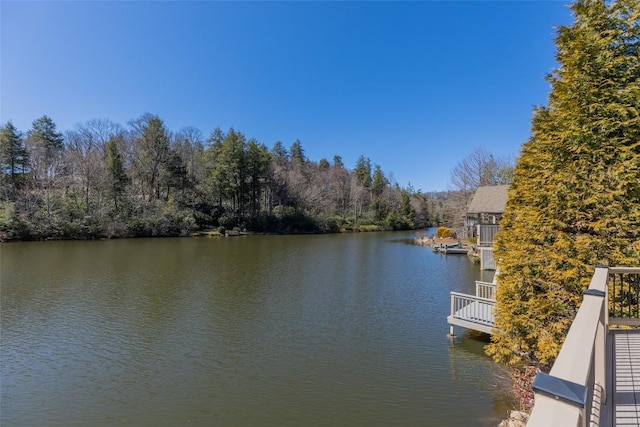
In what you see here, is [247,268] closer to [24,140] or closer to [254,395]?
[254,395]

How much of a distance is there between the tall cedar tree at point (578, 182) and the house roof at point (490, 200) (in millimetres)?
15581

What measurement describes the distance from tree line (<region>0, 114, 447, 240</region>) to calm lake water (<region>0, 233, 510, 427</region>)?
67.8 ft

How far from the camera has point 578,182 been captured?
5.07 meters

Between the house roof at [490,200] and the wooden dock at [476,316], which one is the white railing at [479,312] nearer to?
the wooden dock at [476,316]

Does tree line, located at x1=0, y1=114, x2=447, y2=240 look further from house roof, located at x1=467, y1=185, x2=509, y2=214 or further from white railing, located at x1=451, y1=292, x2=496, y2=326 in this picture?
white railing, located at x1=451, y1=292, x2=496, y2=326

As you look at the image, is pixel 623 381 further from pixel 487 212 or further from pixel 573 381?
pixel 487 212

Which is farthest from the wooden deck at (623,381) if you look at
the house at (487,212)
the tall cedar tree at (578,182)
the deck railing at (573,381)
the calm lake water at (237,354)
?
the house at (487,212)

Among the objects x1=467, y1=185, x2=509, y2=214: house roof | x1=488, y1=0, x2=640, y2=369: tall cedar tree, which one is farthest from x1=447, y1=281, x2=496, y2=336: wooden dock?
x1=467, y1=185, x2=509, y2=214: house roof

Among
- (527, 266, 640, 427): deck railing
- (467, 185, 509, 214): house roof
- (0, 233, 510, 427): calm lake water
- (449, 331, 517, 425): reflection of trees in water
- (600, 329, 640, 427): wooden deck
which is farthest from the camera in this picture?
(467, 185, 509, 214): house roof

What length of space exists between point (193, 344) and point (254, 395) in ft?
9.64

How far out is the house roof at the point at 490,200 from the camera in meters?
20.6

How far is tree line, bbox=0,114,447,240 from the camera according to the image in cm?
3275

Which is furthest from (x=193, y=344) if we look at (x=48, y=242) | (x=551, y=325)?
(x=48, y=242)

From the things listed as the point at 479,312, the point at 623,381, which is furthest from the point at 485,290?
the point at 623,381
